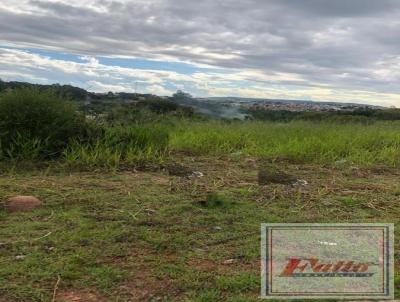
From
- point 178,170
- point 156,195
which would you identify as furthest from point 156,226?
point 178,170

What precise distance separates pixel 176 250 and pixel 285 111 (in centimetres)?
1131

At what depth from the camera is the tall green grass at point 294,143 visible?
6871mm

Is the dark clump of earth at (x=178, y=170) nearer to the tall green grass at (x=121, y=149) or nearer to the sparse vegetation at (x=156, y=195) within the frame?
the sparse vegetation at (x=156, y=195)

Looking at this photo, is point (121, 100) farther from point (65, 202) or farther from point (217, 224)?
point (217, 224)

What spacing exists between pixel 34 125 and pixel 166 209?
2.68 meters

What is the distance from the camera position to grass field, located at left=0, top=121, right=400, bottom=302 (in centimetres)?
263

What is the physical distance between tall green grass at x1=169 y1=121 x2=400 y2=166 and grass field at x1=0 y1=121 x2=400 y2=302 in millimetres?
30

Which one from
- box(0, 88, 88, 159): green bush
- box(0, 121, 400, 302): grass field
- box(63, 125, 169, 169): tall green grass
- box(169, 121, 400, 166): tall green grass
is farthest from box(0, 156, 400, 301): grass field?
box(169, 121, 400, 166): tall green grass
